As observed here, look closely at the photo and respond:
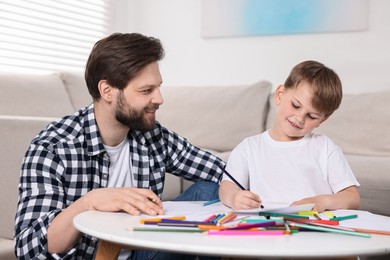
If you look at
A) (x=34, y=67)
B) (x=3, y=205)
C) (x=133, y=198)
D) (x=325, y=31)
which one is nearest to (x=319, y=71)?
(x=133, y=198)

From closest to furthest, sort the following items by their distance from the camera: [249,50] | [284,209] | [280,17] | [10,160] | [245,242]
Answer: [245,242] → [284,209] → [10,160] → [280,17] → [249,50]

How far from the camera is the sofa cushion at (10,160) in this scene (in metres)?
1.84

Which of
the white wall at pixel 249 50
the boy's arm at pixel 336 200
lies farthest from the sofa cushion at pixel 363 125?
the boy's arm at pixel 336 200

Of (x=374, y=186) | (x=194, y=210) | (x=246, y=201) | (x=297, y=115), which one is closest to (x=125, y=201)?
(x=194, y=210)

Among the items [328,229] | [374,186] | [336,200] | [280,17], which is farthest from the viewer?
[280,17]

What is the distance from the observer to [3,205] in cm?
184

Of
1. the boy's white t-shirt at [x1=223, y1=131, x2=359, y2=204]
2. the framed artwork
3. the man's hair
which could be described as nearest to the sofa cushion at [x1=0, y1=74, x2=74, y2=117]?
the man's hair

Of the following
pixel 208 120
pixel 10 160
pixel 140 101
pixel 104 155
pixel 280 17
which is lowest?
pixel 208 120

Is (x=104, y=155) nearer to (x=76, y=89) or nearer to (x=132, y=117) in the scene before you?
(x=132, y=117)

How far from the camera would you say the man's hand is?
113 cm

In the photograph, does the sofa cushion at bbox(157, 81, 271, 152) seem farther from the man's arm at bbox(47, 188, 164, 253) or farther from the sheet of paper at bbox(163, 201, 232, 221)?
the man's arm at bbox(47, 188, 164, 253)

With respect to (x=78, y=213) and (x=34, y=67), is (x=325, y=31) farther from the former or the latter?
(x=78, y=213)

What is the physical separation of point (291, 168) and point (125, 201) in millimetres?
556

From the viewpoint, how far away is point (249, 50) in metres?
3.89
